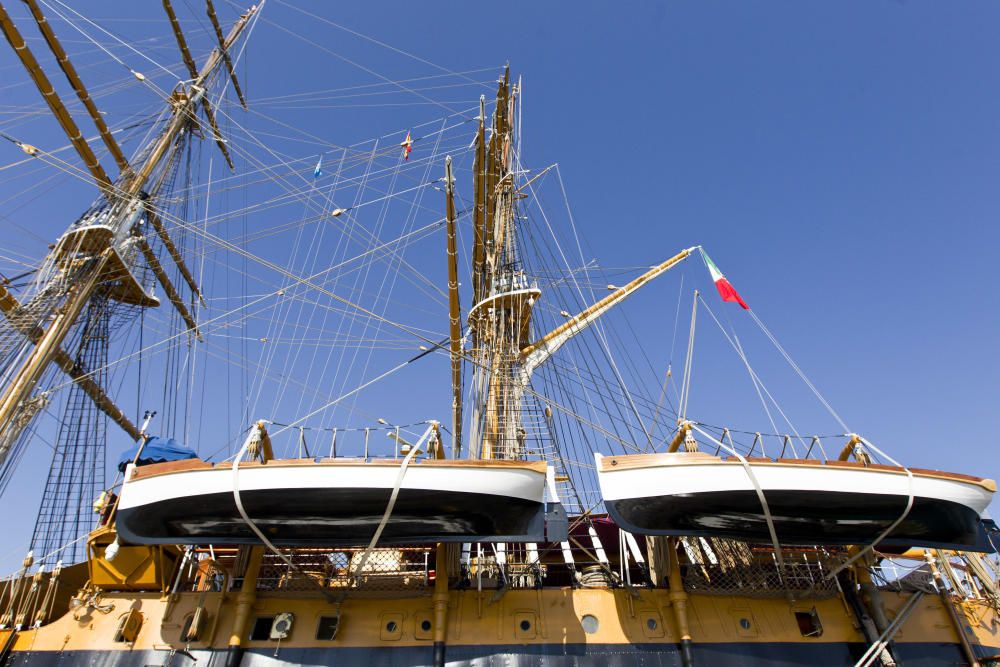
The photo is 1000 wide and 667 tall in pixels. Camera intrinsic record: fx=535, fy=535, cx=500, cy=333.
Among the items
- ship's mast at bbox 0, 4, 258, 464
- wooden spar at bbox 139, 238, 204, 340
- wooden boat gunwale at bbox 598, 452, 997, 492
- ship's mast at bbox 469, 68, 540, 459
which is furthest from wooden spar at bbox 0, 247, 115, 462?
wooden boat gunwale at bbox 598, 452, 997, 492

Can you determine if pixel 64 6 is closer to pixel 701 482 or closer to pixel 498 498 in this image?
pixel 498 498

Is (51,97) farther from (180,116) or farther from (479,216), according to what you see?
(479,216)

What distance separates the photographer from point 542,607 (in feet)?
26.6

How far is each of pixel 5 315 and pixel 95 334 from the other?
430cm

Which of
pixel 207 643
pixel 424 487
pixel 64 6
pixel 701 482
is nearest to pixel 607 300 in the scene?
pixel 701 482

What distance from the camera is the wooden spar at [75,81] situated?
54.6 feet

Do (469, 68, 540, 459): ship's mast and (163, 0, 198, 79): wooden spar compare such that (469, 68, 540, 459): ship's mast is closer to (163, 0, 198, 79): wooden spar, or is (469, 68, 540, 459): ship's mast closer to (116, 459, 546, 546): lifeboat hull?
(116, 459, 546, 546): lifeboat hull

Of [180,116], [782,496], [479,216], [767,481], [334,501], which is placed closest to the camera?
[334,501]

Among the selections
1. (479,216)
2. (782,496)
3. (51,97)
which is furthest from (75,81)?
(782,496)

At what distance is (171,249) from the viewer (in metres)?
22.3

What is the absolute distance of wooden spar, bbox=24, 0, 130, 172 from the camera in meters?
16.7

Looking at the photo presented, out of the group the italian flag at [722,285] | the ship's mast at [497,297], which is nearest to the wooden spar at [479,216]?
the ship's mast at [497,297]

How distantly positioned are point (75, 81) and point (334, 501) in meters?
19.5

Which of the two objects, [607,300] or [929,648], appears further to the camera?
[607,300]
